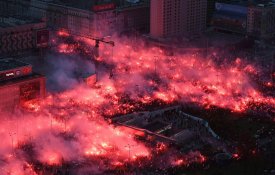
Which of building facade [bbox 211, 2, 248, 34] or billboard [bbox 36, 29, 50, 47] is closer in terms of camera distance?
billboard [bbox 36, 29, 50, 47]

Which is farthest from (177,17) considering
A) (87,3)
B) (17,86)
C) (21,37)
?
(17,86)

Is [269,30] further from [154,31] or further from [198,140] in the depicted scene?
[198,140]

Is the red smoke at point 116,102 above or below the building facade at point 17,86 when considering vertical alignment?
below

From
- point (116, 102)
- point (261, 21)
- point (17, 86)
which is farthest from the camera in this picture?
point (261, 21)

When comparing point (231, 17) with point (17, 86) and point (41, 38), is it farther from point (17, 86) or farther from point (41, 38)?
point (17, 86)

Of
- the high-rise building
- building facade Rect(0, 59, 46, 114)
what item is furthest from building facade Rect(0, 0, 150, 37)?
building facade Rect(0, 59, 46, 114)

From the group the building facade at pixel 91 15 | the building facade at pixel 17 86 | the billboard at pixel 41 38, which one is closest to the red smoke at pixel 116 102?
the building facade at pixel 17 86

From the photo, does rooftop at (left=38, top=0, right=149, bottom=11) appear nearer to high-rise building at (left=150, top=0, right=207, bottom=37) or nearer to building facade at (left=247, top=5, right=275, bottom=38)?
high-rise building at (left=150, top=0, right=207, bottom=37)

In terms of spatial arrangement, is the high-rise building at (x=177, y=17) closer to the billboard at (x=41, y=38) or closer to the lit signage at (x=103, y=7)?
the lit signage at (x=103, y=7)
